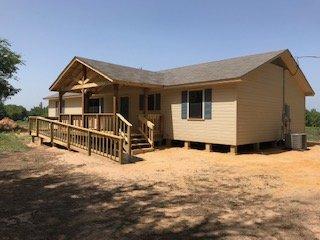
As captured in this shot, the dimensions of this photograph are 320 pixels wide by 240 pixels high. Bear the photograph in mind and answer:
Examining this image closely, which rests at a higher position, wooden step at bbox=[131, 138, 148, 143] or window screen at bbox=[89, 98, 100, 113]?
window screen at bbox=[89, 98, 100, 113]

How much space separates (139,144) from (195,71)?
568 cm

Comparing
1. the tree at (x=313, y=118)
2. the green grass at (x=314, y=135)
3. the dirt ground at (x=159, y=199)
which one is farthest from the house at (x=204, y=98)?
the tree at (x=313, y=118)

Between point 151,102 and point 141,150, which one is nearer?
point 141,150

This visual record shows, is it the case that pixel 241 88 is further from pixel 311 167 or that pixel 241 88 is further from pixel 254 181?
pixel 254 181

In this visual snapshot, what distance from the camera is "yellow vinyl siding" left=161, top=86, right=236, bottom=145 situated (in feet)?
49.6

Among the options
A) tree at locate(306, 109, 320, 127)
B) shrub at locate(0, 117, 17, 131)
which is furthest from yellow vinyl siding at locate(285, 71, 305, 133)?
shrub at locate(0, 117, 17, 131)

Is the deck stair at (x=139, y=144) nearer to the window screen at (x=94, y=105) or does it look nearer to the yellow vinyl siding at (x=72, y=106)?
the window screen at (x=94, y=105)

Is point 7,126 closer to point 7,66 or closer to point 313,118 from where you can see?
point 7,66

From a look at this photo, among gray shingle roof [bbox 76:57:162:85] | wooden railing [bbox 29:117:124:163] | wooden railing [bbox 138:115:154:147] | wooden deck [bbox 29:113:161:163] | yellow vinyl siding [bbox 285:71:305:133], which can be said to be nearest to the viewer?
wooden railing [bbox 29:117:124:163]

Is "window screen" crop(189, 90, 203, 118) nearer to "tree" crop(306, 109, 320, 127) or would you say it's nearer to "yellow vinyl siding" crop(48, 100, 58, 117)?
"yellow vinyl siding" crop(48, 100, 58, 117)

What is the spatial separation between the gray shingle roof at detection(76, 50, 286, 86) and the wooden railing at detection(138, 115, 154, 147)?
2009 millimetres

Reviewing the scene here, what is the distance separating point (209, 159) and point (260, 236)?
339 inches

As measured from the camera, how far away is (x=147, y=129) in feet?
55.5

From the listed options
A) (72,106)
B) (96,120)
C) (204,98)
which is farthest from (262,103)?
(72,106)
